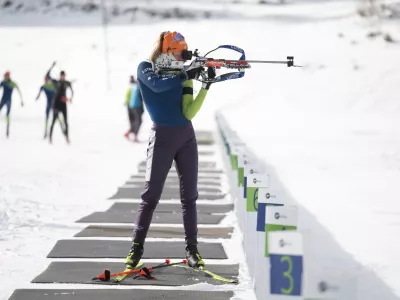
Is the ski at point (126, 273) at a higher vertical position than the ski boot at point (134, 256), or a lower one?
lower

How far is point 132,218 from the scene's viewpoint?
9.75 meters

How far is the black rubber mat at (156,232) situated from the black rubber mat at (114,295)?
8.13 ft

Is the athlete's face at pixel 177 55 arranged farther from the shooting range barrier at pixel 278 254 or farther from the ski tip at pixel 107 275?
the ski tip at pixel 107 275

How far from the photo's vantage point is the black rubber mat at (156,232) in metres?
8.55

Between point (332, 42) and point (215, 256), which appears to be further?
point (332, 42)

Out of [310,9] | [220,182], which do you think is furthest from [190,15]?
[220,182]

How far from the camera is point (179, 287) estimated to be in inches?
243

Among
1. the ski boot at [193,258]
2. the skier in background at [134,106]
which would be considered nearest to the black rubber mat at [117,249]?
→ the ski boot at [193,258]

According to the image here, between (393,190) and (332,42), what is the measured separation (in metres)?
42.5

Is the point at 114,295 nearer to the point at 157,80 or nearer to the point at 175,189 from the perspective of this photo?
the point at 157,80

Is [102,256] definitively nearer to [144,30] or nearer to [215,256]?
[215,256]

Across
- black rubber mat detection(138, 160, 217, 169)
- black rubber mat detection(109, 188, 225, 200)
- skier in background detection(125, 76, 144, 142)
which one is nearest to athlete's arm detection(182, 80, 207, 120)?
black rubber mat detection(109, 188, 225, 200)

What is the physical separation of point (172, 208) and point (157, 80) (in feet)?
15.1

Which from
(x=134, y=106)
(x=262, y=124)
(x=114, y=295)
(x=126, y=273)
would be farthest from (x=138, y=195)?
(x=262, y=124)
